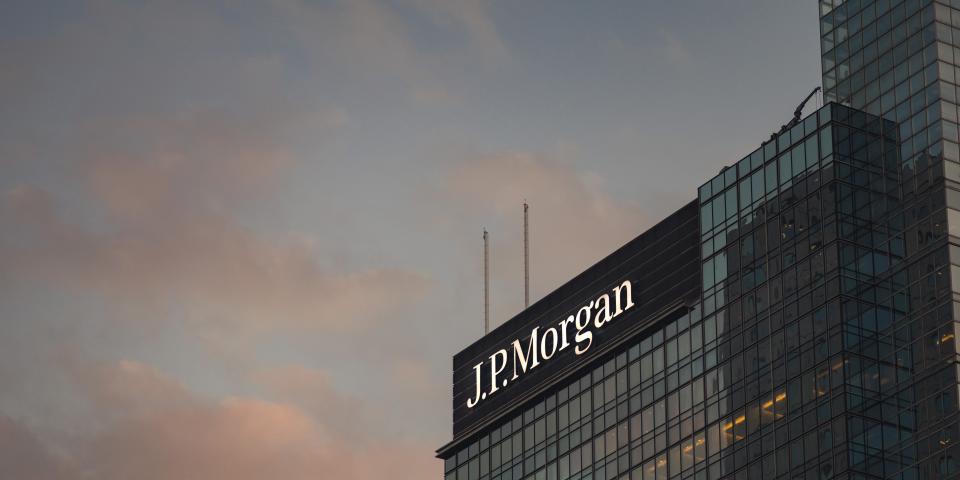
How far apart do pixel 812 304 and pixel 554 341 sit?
28462 millimetres

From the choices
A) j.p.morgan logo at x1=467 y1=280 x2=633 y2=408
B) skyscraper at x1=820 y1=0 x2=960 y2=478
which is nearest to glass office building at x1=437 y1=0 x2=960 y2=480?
skyscraper at x1=820 y1=0 x2=960 y2=478

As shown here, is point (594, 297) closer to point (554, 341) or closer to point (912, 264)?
point (554, 341)

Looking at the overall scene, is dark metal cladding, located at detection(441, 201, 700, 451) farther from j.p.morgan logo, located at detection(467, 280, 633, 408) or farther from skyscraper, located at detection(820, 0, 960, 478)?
skyscraper, located at detection(820, 0, 960, 478)

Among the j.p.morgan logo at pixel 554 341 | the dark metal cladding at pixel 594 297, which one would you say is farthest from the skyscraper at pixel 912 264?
the j.p.morgan logo at pixel 554 341

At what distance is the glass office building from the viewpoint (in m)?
159

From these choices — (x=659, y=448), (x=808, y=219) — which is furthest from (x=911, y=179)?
(x=659, y=448)

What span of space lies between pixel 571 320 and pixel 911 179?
102 feet

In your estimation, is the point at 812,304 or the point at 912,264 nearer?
the point at 912,264

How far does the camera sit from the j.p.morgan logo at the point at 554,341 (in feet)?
597

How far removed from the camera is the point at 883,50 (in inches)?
6683

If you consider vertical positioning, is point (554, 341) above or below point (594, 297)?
below

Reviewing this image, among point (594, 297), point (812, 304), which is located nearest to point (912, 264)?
point (812, 304)

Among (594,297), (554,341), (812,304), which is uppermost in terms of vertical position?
(594,297)

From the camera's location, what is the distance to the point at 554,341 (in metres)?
188
